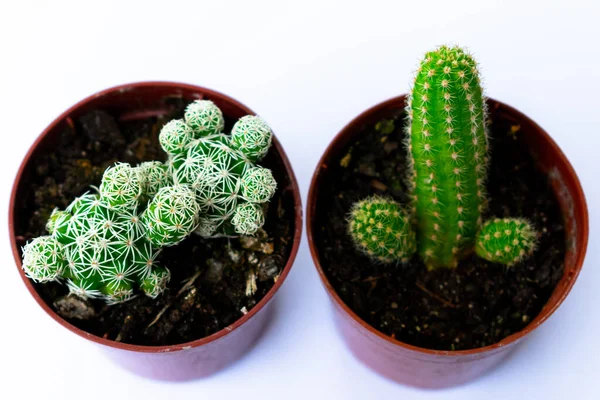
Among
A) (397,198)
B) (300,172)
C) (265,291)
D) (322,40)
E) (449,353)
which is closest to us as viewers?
(449,353)

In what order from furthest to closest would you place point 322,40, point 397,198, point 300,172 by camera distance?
point 322,40 < point 300,172 < point 397,198

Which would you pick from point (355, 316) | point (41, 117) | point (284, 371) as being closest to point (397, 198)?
point (355, 316)

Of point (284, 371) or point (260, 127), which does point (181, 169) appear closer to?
point (260, 127)

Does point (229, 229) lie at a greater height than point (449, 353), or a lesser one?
greater

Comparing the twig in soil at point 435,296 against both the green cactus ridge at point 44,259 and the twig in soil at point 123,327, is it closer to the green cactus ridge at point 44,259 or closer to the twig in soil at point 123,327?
the twig in soil at point 123,327

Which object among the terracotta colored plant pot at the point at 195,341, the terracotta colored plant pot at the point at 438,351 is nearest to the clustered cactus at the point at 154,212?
the terracotta colored plant pot at the point at 195,341

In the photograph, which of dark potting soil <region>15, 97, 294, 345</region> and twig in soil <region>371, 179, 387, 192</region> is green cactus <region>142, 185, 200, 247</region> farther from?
twig in soil <region>371, 179, 387, 192</region>
